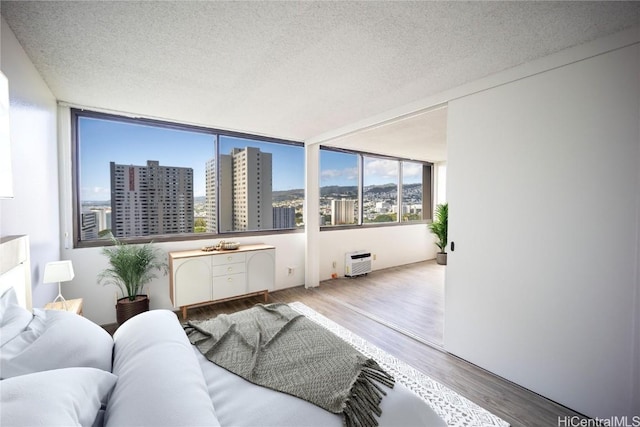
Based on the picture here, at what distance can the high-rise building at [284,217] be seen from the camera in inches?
178

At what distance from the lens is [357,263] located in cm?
511

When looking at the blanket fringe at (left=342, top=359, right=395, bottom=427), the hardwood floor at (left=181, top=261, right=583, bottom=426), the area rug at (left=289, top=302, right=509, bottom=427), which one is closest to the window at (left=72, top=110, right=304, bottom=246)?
the hardwood floor at (left=181, top=261, right=583, bottom=426)

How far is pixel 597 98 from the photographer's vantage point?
1.74m

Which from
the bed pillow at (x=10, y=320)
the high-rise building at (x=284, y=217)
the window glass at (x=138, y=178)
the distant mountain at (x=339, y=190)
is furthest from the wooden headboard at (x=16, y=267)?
the distant mountain at (x=339, y=190)

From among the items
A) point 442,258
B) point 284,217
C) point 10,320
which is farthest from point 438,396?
point 442,258

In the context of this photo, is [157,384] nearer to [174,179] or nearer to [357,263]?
[174,179]

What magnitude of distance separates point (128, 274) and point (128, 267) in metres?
0.08

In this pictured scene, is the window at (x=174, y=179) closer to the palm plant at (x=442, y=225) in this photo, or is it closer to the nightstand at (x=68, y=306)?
the nightstand at (x=68, y=306)

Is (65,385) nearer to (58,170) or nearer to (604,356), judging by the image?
(604,356)

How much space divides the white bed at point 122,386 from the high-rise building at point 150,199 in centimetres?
201

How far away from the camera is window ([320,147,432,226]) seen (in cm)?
529

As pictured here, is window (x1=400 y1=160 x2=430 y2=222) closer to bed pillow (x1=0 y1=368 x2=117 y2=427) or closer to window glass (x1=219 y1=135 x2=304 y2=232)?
window glass (x1=219 y1=135 x2=304 y2=232)

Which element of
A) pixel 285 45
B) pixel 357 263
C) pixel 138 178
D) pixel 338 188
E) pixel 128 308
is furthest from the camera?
pixel 338 188

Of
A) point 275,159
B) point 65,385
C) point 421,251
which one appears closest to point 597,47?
point 65,385
